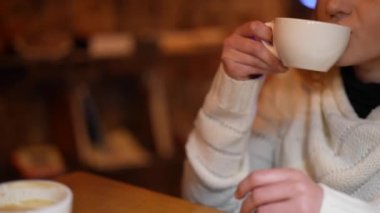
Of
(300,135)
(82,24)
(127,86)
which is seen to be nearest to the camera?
(300,135)

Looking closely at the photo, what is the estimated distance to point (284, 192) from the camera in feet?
2.32

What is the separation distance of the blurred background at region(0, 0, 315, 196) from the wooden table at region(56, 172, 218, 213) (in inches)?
51.5

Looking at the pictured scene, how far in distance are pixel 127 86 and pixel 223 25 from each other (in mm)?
518

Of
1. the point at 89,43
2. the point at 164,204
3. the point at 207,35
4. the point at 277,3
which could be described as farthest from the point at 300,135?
the point at 277,3

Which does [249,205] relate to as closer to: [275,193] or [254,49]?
[275,193]

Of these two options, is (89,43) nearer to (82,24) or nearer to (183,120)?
(82,24)

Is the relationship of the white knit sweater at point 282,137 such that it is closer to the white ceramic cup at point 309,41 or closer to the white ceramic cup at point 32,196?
the white ceramic cup at point 309,41

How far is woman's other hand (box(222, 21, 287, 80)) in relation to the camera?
0.92m

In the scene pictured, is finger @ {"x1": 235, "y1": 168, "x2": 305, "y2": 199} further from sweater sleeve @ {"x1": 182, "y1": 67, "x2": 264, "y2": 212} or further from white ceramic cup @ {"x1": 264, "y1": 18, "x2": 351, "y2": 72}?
sweater sleeve @ {"x1": 182, "y1": 67, "x2": 264, "y2": 212}

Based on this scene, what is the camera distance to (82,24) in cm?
243

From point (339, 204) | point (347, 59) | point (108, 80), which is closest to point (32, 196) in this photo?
point (339, 204)

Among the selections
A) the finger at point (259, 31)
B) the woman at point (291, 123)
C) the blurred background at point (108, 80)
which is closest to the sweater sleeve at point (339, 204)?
the woman at point (291, 123)

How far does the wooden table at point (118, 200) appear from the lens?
0.81 meters

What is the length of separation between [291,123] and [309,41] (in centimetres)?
37
